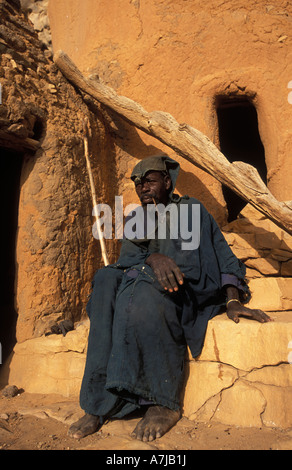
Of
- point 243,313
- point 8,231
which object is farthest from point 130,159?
point 243,313

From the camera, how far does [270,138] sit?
3.86 meters

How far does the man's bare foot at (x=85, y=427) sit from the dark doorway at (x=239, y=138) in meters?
4.28

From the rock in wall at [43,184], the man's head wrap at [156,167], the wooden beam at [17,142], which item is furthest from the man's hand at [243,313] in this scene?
the wooden beam at [17,142]

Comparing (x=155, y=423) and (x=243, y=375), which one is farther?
(x=243, y=375)

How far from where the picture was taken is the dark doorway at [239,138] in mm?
5344

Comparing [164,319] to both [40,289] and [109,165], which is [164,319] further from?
[109,165]

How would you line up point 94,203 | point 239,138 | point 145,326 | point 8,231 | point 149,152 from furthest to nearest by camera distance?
point 239,138 < point 8,231 < point 149,152 < point 94,203 < point 145,326

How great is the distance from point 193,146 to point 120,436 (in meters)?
2.44

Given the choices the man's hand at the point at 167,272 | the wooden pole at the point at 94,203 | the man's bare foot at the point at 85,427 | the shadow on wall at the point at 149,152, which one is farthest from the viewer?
the shadow on wall at the point at 149,152

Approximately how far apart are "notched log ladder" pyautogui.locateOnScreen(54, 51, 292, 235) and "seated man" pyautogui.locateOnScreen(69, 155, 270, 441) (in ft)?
1.72

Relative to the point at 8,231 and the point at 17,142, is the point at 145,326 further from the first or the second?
the point at 8,231

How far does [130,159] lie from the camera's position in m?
4.07

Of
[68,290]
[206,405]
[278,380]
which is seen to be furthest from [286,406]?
[68,290]

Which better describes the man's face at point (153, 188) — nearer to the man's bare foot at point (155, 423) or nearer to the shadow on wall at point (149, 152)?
the shadow on wall at point (149, 152)
